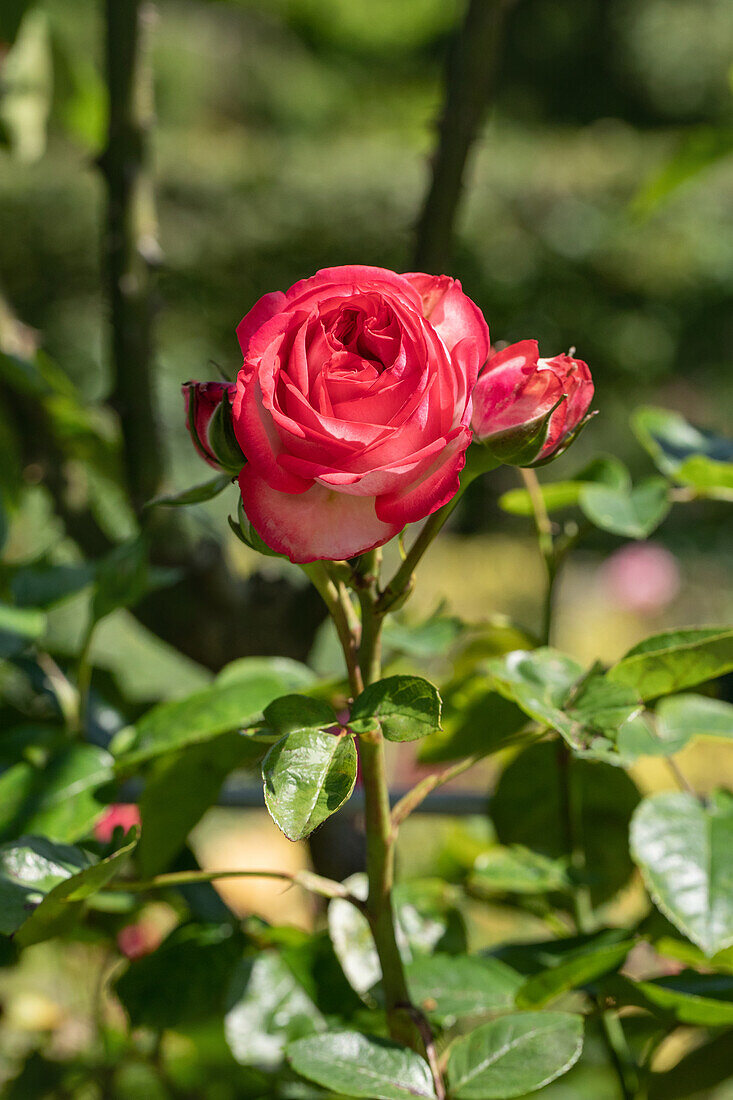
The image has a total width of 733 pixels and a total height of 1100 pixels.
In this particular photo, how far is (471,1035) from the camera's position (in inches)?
9.4

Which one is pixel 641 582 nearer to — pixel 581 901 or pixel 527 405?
pixel 581 901

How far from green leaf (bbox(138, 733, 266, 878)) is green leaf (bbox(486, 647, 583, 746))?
3.7 inches

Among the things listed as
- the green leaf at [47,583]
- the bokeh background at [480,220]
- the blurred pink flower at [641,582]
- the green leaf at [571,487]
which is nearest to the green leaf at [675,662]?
the green leaf at [571,487]

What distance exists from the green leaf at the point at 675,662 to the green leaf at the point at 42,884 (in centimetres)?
14

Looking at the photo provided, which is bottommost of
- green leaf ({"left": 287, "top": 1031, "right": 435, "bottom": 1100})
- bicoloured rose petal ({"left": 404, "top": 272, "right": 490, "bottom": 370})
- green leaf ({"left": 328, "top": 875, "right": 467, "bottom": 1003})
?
green leaf ({"left": 328, "top": 875, "right": 467, "bottom": 1003})

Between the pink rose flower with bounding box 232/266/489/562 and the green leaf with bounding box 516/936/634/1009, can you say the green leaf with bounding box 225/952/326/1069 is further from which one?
the pink rose flower with bounding box 232/266/489/562

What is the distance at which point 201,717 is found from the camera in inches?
11.6

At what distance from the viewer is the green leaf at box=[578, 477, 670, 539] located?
13.1 inches

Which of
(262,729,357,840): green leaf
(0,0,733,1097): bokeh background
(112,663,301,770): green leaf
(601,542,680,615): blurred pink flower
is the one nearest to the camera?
(262,729,357,840): green leaf

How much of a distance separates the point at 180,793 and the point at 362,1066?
0.11 meters

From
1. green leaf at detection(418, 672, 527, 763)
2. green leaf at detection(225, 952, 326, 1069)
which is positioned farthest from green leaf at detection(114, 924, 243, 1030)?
green leaf at detection(418, 672, 527, 763)

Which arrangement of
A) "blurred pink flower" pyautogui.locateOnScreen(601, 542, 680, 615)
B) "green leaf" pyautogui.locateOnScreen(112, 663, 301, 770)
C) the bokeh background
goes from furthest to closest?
the bokeh background
"blurred pink flower" pyautogui.locateOnScreen(601, 542, 680, 615)
"green leaf" pyautogui.locateOnScreen(112, 663, 301, 770)

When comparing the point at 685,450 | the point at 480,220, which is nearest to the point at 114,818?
the point at 685,450

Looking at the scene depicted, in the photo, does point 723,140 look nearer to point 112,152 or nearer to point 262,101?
point 112,152
